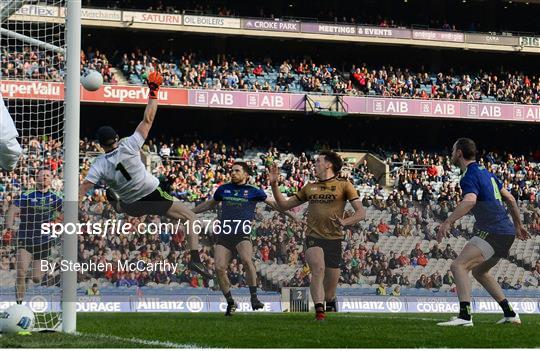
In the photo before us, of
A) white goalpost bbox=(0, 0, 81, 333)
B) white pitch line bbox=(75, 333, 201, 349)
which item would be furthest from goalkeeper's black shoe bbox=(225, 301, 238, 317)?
white pitch line bbox=(75, 333, 201, 349)

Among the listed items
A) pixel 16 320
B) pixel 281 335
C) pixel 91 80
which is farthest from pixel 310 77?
pixel 16 320

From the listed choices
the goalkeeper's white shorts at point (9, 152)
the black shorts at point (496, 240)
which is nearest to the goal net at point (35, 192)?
the goalkeeper's white shorts at point (9, 152)

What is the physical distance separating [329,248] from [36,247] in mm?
3874

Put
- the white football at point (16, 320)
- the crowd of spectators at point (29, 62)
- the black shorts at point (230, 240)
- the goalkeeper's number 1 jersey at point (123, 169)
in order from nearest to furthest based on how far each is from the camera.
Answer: the white football at point (16, 320) → the goalkeeper's number 1 jersey at point (123, 169) → the crowd of spectators at point (29, 62) → the black shorts at point (230, 240)

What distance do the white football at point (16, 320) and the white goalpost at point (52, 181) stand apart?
0.69 m

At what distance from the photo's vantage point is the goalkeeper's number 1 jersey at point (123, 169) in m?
12.7

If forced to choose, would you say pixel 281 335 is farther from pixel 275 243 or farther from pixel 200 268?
pixel 275 243

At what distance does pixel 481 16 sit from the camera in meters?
50.7

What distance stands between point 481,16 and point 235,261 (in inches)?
1498

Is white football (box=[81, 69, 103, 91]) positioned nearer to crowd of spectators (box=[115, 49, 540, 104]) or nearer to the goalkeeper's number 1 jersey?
the goalkeeper's number 1 jersey

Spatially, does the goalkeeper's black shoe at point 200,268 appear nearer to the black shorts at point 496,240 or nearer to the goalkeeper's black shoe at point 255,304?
the goalkeeper's black shoe at point 255,304

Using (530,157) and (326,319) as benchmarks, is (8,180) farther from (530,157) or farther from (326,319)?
(530,157)

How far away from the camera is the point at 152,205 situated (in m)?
14.7

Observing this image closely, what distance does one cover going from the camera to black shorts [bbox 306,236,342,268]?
44.4ft
